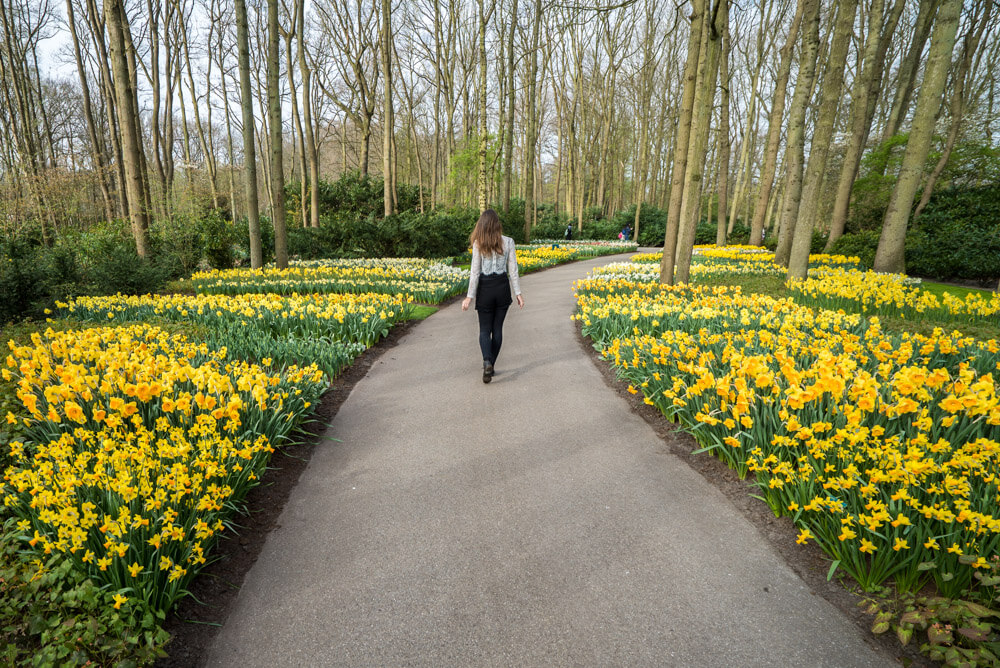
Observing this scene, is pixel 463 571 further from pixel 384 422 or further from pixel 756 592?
pixel 384 422

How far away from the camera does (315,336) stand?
5691 millimetres

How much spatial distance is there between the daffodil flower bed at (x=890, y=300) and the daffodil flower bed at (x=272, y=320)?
20.7 ft

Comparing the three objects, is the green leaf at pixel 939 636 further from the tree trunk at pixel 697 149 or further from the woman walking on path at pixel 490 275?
the tree trunk at pixel 697 149

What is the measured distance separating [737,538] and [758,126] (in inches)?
1297

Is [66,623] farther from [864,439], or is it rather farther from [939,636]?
[864,439]

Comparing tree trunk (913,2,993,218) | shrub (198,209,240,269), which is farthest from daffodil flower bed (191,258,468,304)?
tree trunk (913,2,993,218)

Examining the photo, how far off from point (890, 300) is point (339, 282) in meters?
8.55

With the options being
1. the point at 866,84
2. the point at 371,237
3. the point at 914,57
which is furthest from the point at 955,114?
the point at 371,237

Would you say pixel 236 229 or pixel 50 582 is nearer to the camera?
pixel 50 582

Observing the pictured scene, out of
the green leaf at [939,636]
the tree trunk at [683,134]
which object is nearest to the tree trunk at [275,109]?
the tree trunk at [683,134]

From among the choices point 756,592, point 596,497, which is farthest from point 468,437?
point 756,592

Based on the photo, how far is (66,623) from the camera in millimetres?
1680

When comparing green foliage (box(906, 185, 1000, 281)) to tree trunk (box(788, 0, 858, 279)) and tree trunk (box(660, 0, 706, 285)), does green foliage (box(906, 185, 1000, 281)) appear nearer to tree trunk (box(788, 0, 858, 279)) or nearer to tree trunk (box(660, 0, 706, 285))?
tree trunk (box(788, 0, 858, 279))

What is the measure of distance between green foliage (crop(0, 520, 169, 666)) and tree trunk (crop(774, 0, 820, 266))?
12539 mm
